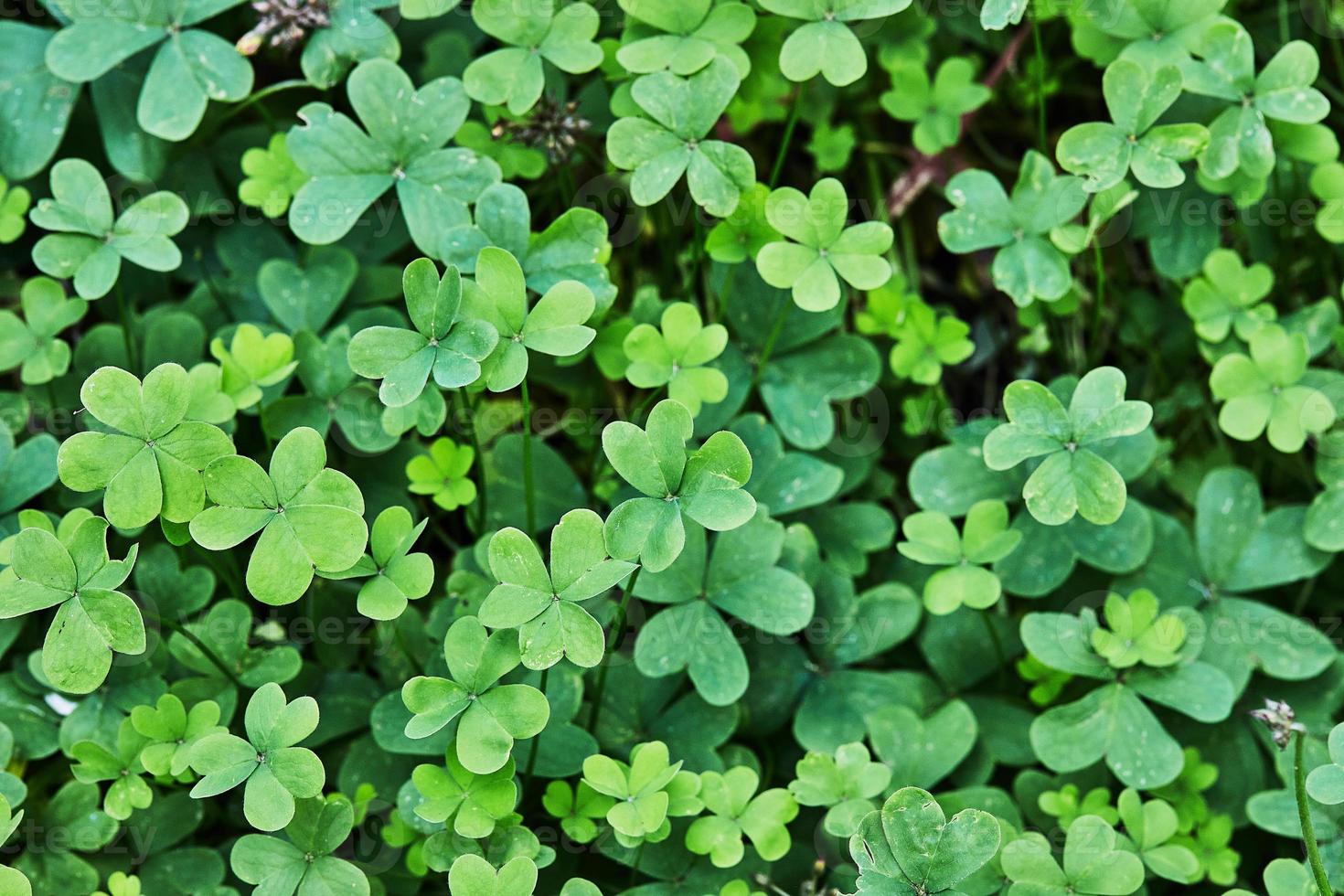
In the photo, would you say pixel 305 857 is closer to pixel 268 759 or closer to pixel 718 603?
pixel 268 759

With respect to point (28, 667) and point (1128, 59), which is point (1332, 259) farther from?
point (28, 667)

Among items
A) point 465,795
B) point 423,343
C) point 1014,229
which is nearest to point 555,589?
point 465,795

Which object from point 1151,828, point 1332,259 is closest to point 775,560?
point 1151,828

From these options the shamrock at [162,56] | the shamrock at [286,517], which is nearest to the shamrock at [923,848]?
the shamrock at [286,517]

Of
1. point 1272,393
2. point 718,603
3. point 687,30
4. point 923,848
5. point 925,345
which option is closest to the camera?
point 923,848

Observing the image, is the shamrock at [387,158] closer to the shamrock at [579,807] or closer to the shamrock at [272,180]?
the shamrock at [272,180]

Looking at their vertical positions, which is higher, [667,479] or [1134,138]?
[1134,138]

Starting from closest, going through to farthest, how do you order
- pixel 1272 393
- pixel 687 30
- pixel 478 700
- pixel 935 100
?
pixel 478 700, pixel 687 30, pixel 1272 393, pixel 935 100
